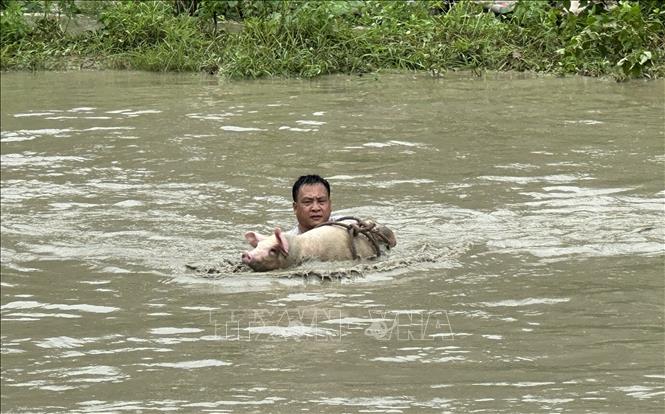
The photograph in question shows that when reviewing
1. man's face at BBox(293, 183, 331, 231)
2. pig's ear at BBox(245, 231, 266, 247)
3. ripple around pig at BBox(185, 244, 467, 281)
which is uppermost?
man's face at BBox(293, 183, 331, 231)

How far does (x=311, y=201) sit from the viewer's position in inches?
323

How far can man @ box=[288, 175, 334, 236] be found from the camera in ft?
26.8

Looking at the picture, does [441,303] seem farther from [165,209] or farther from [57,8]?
[57,8]

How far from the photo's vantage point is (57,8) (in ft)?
55.8

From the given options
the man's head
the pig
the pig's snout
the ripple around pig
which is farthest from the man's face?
the pig's snout

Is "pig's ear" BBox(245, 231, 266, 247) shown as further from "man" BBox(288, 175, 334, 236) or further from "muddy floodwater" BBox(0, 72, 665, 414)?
"man" BBox(288, 175, 334, 236)

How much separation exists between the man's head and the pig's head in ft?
1.80

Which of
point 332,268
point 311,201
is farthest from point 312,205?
point 332,268

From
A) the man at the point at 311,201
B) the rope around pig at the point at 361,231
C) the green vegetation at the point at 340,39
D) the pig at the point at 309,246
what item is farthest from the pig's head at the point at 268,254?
the green vegetation at the point at 340,39

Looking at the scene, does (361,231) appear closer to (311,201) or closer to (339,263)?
(339,263)

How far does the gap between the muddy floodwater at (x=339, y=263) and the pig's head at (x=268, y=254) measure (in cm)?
8

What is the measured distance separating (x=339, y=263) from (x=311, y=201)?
55 cm

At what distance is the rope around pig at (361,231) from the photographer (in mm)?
7910

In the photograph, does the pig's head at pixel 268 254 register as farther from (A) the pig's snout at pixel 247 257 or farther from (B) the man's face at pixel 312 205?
(B) the man's face at pixel 312 205
